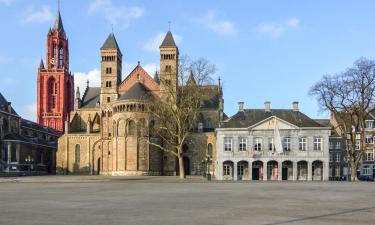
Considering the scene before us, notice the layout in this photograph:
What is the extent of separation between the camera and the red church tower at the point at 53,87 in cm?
13850

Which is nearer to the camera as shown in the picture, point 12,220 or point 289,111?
point 12,220

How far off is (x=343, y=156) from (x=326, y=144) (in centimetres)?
2754

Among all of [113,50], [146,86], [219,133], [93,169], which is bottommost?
[93,169]

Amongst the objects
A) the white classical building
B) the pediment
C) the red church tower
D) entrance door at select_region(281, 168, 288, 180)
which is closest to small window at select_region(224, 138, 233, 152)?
the white classical building

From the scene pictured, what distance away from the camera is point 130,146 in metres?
85.9

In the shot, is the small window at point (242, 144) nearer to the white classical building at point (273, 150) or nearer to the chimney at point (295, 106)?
the white classical building at point (273, 150)

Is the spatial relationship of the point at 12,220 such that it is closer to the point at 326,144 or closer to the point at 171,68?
the point at 326,144

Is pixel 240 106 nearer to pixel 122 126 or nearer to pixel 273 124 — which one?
pixel 273 124

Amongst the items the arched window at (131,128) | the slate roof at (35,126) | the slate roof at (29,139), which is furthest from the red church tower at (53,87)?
the arched window at (131,128)

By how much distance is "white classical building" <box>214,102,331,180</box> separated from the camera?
2958 inches

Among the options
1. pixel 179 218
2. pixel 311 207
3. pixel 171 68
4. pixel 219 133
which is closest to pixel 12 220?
pixel 179 218

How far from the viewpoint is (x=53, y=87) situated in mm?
139625

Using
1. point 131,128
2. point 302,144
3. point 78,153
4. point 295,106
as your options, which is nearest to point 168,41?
point 131,128

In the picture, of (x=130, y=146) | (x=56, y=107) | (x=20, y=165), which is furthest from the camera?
(x=56, y=107)
